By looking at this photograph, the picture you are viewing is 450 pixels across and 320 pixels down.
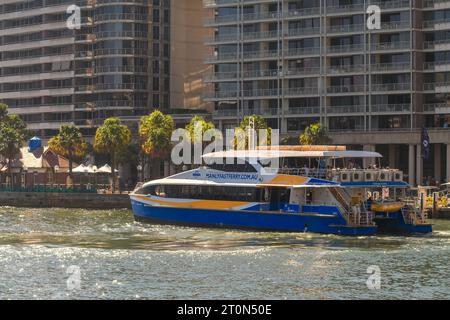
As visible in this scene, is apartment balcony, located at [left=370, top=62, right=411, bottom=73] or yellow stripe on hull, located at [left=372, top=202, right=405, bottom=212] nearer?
yellow stripe on hull, located at [left=372, top=202, right=405, bottom=212]

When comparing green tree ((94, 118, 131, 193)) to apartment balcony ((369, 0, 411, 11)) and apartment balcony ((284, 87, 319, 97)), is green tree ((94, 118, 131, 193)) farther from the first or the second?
apartment balcony ((369, 0, 411, 11))

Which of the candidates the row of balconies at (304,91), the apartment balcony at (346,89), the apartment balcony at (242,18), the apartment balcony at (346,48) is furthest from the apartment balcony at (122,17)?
the apartment balcony at (346,89)

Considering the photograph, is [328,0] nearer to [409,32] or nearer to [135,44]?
[409,32]

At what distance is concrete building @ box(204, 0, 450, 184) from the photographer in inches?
4889

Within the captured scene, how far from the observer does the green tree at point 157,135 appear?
380 feet

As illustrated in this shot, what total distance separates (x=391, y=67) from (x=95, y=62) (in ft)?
160

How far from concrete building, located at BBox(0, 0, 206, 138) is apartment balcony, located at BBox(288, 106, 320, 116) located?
1003 inches

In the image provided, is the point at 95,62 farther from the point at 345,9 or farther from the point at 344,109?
the point at 345,9

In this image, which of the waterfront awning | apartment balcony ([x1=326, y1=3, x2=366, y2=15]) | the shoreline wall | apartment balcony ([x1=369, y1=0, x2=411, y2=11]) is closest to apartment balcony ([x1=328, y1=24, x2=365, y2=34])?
apartment balcony ([x1=326, y1=3, x2=366, y2=15])

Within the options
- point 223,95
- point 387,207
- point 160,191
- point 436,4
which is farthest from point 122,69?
point 387,207

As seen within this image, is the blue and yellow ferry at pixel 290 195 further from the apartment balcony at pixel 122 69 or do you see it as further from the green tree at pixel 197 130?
the apartment balcony at pixel 122 69

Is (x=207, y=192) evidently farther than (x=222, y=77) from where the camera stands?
No

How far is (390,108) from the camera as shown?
4966 inches

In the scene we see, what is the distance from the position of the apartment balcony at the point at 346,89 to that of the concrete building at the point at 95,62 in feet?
100
